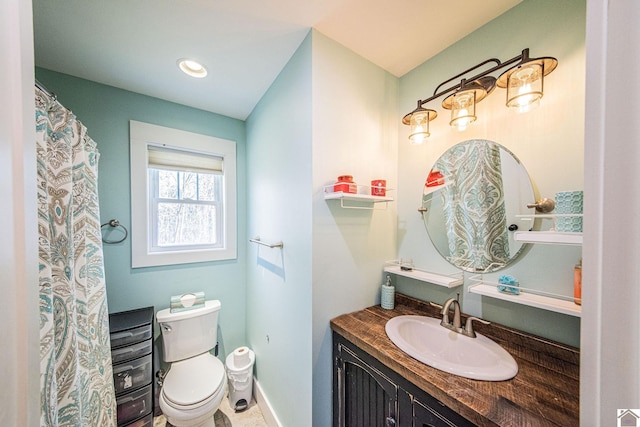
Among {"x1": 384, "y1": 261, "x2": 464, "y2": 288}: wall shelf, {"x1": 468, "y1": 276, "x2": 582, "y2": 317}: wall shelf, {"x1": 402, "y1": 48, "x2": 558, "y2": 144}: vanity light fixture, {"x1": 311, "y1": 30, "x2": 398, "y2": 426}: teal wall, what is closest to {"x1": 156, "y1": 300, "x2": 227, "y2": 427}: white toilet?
{"x1": 311, "y1": 30, "x2": 398, "y2": 426}: teal wall

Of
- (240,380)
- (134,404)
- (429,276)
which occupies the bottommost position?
(240,380)

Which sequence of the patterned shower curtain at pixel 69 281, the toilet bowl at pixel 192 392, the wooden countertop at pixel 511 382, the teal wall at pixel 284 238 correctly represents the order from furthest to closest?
the toilet bowl at pixel 192 392
the teal wall at pixel 284 238
the patterned shower curtain at pixel 69 281
the wooden countertop at pixel 511 382

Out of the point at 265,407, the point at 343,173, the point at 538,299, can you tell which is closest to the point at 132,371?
the point at 265,407

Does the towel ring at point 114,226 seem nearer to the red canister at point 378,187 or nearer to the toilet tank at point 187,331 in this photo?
the toilet tank at point 187,331

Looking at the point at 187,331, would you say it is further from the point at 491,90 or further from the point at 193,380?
the point at 491,90

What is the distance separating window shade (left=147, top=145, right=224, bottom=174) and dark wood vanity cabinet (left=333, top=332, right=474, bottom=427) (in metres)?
1.76

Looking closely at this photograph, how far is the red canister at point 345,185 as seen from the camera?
3.42ft

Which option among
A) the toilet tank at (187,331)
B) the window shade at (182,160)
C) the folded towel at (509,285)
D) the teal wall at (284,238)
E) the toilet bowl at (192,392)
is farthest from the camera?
the window shade at (182,160)

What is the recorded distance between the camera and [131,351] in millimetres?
1326

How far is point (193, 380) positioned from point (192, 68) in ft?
6.97

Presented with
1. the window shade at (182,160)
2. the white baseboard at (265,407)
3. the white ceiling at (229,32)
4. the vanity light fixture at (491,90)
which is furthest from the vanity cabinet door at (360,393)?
the window shade at (182,160)

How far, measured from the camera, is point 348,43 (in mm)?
1176

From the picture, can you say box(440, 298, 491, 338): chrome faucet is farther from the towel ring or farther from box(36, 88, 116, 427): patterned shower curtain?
the towel ring

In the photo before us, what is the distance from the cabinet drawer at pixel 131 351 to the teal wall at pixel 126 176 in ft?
1.21
